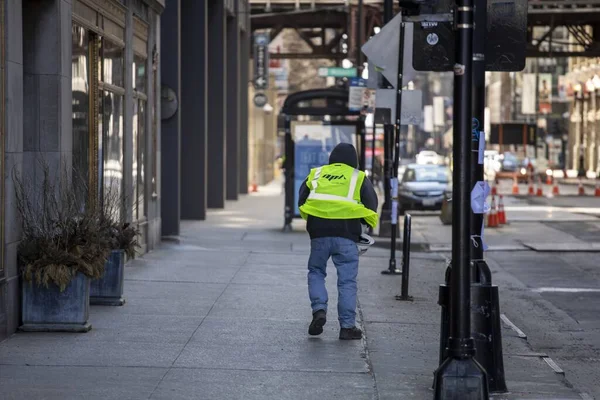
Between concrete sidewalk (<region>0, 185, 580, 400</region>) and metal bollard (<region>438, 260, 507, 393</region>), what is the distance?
182mm

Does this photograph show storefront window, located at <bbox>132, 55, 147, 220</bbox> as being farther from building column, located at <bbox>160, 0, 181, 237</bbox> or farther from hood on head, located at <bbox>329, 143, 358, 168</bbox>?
hood on head, located at <bbox>329, 143, 358, 168</bbox>

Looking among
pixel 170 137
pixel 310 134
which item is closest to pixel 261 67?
pixel 310 134

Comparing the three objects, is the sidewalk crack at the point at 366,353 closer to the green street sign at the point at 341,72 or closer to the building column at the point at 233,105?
the green street sign at the point at 341,72

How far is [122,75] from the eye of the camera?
719 inches

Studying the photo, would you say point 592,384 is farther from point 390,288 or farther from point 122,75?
point 122,75

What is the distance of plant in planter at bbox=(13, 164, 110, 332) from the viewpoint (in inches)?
435

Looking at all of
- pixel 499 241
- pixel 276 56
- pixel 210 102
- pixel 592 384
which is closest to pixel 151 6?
pixel 499 241

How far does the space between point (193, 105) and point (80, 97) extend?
49.3 feet

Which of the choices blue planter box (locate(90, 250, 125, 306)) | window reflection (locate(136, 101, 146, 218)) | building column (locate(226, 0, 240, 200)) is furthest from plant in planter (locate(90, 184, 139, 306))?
building column (locate(226, 0, 240, 200))

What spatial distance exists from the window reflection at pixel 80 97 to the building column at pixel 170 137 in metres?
7.69

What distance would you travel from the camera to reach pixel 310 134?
87.0ft

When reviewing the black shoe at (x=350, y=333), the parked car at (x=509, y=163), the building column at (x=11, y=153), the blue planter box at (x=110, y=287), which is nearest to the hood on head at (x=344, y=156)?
the black shoe at (x=350, y=333)

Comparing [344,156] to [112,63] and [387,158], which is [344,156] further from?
[387,158]

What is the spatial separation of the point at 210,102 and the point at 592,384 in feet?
83.1
